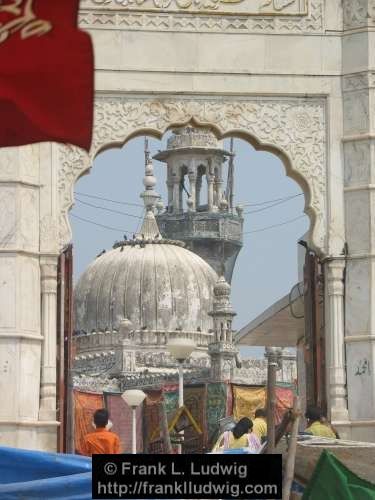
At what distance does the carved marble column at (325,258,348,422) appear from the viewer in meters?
15.7

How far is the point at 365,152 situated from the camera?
52.6 feet

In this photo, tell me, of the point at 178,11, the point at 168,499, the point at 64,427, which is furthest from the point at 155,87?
the point at 168,499

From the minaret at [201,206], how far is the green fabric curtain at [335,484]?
211ft

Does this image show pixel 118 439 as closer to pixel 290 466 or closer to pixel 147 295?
pixel 290 466

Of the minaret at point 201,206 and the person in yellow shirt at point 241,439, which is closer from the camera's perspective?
the person in yellow shirt at point 241,439

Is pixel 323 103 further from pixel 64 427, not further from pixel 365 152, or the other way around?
pixel 64 427

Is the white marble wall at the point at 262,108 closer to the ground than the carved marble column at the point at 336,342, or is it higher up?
higher up

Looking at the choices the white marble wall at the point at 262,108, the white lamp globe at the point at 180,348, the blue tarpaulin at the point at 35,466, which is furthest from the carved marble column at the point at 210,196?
the blue tarpaulin at the point at 35,466

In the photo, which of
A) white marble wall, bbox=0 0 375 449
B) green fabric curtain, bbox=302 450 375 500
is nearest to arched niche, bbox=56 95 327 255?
white marble wall, bbox=0 0 375 449

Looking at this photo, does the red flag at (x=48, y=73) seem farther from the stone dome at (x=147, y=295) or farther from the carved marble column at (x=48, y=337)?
the stone dome at (x=147, y=295)

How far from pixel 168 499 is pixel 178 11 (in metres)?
9.69

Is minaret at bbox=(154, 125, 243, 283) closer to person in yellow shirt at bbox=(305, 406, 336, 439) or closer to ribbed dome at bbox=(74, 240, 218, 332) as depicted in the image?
ribbed dome at bbox=(74, 240, 218, 332)

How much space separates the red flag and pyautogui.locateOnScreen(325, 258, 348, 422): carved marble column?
10058 millimetres

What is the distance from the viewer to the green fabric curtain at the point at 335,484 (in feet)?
28.4
